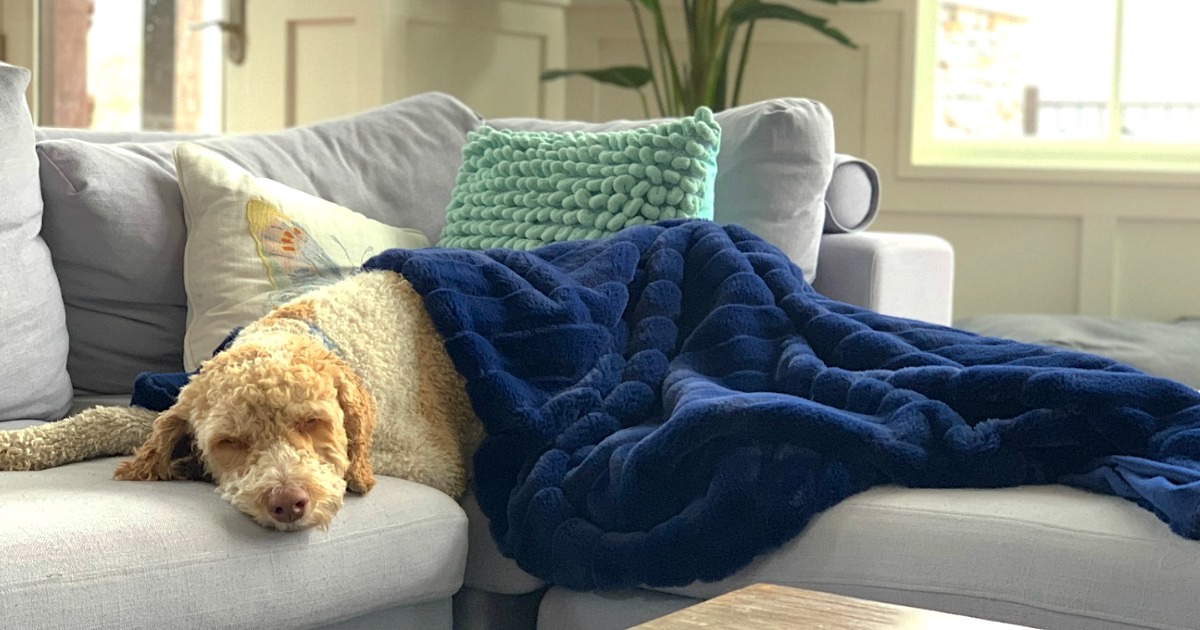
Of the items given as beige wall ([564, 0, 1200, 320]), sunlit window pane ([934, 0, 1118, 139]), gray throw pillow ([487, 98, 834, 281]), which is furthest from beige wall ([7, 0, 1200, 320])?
gray throw pillow ([487, 98, 834, 281])

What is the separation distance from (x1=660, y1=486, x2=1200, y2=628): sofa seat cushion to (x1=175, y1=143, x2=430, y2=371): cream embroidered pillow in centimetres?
84

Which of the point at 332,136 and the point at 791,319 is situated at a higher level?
the point at 332,136

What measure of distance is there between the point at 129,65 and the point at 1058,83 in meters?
3.24

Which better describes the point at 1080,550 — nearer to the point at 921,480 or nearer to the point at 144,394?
the point at 921,480

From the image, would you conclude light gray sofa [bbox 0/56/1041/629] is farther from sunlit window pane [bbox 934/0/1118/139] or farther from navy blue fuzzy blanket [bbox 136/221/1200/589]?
sunlit window pane [bbox 934/0/1118/139]

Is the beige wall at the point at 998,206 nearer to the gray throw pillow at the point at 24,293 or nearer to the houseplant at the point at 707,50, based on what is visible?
the houseplant at the point at 707,50

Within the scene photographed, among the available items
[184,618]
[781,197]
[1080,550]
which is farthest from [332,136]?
[1080,550]

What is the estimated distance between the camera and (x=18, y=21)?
4.81 metres

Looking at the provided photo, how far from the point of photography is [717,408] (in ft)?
5.07

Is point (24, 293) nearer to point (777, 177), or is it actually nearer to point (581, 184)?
point (581, 184)

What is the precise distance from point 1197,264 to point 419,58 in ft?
8.13

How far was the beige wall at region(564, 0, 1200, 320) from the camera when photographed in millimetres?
4129

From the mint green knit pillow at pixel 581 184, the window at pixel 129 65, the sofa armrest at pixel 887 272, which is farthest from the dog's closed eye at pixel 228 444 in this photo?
the window at pixel 129 65

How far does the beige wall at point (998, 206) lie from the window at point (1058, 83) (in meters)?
0.12
